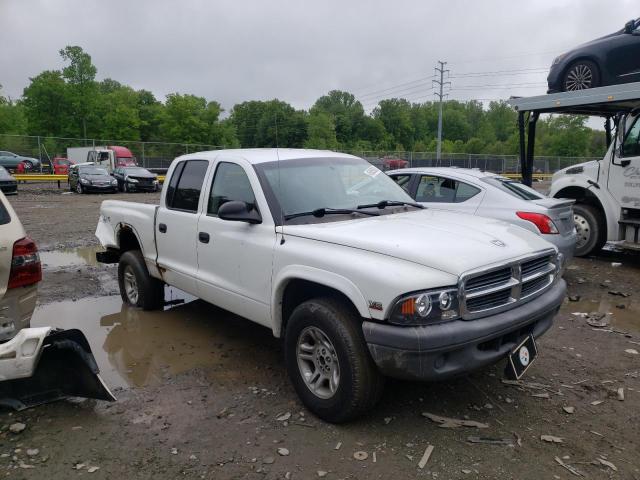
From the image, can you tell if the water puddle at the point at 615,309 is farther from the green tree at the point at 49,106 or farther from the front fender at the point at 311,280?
the green tree at the point at 49,106

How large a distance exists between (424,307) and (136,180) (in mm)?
25322

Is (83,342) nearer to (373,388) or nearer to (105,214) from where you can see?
(373,388)

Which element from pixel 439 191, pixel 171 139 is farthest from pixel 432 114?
pixel 439 191

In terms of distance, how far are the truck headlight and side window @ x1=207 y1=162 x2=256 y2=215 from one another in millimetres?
1651

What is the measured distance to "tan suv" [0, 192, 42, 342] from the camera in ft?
11.8

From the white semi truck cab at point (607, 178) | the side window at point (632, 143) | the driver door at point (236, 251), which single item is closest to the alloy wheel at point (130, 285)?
the driver door at point (236, 251)

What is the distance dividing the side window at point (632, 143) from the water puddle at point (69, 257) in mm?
8766

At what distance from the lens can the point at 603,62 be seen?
909 cm

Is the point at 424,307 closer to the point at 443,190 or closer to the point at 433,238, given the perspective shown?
the point at 433,238

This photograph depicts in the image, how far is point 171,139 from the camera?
204 feet

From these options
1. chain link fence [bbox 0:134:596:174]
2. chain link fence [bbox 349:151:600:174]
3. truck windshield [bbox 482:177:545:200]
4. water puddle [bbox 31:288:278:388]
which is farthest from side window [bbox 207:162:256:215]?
chain link fence [bbox 349:151:600:174]

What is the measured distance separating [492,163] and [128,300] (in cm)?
4389

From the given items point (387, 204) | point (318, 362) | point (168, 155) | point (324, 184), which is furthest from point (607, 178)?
point (168, 155)

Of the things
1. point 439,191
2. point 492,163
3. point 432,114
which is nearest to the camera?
point 439,191
